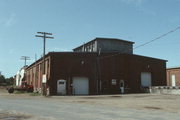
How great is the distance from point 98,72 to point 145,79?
9904 mm

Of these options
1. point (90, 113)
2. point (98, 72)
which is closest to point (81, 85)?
point (98, 72)

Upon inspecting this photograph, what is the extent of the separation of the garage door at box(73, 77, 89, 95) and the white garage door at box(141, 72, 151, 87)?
10890mm

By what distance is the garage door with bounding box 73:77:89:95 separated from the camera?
140ft

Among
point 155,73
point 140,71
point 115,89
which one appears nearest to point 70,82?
point 115,89

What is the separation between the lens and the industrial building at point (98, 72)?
41.9 meters

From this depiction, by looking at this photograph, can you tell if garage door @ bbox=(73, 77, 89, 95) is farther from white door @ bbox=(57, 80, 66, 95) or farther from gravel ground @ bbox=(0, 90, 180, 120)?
gravel ground @ bbox=(0, 90, 180, 120)

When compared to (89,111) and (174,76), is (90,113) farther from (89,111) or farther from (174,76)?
(174,76)

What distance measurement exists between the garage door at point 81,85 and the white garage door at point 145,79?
429 inches

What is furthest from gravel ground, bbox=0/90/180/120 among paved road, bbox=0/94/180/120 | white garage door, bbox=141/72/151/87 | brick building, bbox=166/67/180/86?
brick building, bbox=166/67/180/86

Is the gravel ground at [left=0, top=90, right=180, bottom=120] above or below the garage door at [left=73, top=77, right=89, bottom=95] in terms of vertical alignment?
below

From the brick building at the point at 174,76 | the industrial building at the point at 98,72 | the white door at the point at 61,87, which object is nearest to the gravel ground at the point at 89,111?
the white door at the point at 61,87

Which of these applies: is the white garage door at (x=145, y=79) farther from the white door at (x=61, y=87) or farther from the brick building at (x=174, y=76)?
the white door at (x=61, y=87)

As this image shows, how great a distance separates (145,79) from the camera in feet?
160

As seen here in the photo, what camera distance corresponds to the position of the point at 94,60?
4366cm
